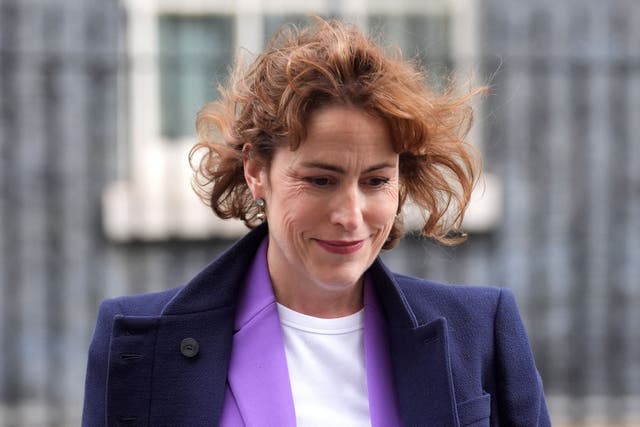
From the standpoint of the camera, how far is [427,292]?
2562 mm

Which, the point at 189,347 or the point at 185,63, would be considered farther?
the point at 185,63

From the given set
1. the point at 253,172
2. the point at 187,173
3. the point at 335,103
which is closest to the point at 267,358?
the point at 253,172

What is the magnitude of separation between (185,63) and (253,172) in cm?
385

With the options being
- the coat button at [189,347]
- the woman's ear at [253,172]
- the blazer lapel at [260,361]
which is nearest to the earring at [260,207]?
the woman's ear at [253,172]

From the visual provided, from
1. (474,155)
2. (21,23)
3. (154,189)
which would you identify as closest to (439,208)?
(474,155)

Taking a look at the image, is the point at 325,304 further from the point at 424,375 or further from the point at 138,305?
the point at 138,305

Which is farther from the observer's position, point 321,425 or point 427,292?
point 427,292

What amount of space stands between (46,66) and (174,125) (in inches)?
33.4

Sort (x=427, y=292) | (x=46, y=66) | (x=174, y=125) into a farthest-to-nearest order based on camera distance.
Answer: (x=174, y=125), (x=46, y=66), (x=427, y=292)

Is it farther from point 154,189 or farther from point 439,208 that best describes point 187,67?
point 439,208

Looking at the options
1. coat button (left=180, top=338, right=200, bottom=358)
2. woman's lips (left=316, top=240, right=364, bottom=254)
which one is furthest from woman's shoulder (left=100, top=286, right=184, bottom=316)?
woman's lips (left=316, top=240, right=364, bottom=254)

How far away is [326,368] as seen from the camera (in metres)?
2.38

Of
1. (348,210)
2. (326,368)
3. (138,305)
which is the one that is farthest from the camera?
(138,305)

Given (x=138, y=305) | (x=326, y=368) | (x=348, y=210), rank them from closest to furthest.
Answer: (x=348, y=210), (x=326, y=368), (x=138, y=305)
